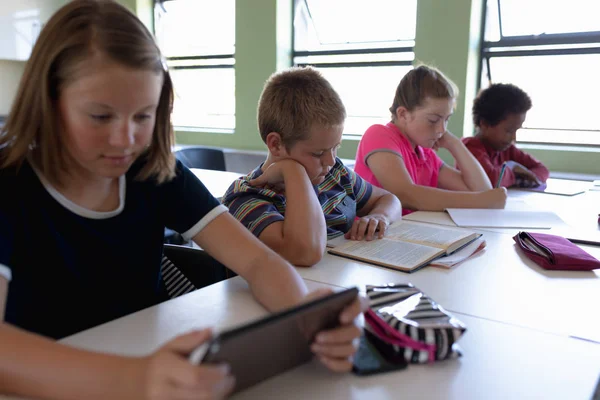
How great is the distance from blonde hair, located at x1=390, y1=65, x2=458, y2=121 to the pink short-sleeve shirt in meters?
0.12

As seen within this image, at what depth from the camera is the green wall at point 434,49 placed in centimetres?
330

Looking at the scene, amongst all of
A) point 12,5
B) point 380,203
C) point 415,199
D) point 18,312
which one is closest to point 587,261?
point 380,203

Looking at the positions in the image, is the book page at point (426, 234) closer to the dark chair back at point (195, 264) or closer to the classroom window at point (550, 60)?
the dark chair back at point (195, 264)

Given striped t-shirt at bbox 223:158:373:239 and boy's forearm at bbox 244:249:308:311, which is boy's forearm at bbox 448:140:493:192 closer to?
striped t-shirt at bbox 223:158:373:239

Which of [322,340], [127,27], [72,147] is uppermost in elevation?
[127,27]

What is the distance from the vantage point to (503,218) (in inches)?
67.6

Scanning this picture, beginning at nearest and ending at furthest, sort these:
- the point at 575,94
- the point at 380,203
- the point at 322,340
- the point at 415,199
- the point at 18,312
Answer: the point at 322,340 → the point at 18,312 → the point at 380,203 → the point at 415,199 → the point at 575,94

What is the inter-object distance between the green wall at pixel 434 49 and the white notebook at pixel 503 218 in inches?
67.4

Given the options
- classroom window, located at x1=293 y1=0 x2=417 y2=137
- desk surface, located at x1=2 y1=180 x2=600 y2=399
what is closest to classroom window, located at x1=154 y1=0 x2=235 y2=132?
classroom window, located at x1=293 y1=0 x2=417 y2=137

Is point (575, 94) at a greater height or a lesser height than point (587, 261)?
greater

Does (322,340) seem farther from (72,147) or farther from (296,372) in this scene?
(72,147)

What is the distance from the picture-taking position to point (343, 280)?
108 centimetres

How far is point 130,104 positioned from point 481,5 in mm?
3208

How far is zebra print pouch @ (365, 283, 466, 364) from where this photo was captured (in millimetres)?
710
